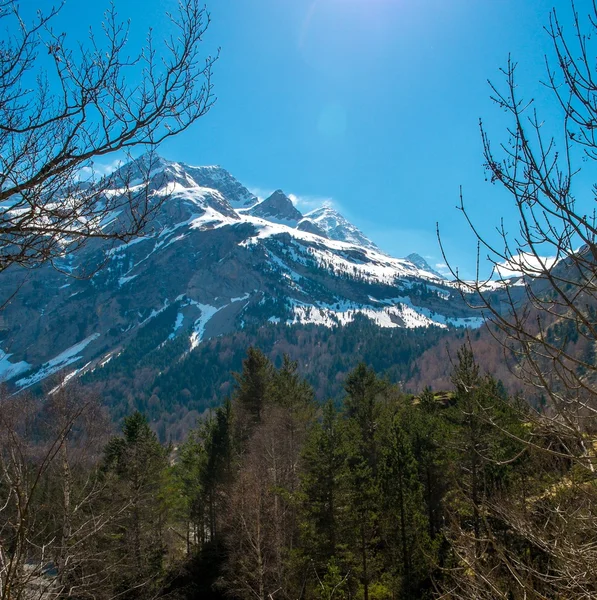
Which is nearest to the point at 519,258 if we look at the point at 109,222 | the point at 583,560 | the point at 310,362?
the point at 583,560

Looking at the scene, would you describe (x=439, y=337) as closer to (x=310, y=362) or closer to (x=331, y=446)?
(x=310, y=362)

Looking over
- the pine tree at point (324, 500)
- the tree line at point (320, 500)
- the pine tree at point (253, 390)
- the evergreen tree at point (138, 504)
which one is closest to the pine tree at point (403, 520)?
the tree line at point (320, 500)

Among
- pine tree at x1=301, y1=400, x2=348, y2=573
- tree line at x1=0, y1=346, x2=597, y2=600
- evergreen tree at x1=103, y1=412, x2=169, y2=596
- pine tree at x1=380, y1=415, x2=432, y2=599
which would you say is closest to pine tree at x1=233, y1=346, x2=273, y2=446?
tree line at x1=0, y1=346, x2=597, y2=600

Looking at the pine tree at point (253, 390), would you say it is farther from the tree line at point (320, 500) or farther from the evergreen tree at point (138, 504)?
the evergreen tree at point (138, 504)

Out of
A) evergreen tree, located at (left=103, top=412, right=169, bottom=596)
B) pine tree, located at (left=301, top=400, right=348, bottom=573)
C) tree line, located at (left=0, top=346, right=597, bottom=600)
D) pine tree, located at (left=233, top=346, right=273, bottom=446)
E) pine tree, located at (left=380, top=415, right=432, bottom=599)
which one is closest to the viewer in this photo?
tree line, located at (left=0, top=346, right=597, bottom=600)

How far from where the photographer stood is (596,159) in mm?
3064

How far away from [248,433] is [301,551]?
14.6 m

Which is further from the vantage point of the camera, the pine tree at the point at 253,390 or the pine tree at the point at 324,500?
the pine tree at the point at 253,390

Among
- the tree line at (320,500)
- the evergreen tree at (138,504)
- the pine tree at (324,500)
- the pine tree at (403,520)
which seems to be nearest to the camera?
the tree line at (320,500)

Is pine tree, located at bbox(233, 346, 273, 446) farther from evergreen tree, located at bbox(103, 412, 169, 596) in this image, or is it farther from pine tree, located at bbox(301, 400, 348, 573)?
pine tree, located at bbox(301, 400, 348, 573)

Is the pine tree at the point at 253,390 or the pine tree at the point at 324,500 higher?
the pine tree at the point at 253,390

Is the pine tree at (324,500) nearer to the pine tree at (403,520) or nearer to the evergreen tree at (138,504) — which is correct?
the pine tree at (403,520)

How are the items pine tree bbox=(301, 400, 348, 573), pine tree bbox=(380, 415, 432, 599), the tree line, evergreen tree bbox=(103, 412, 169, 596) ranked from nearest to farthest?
the tree line, pine tree bbox=(301, 400, 348, 573), pine tree bbox=(380, 415, 432, 599), evergreen tree bbox=(103, 412, 169, 596)

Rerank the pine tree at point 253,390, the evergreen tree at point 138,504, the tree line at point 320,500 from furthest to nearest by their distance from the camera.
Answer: the pine tree at point 253,390, the evergreen tree at point 138,504, the tree line at point 320,500
